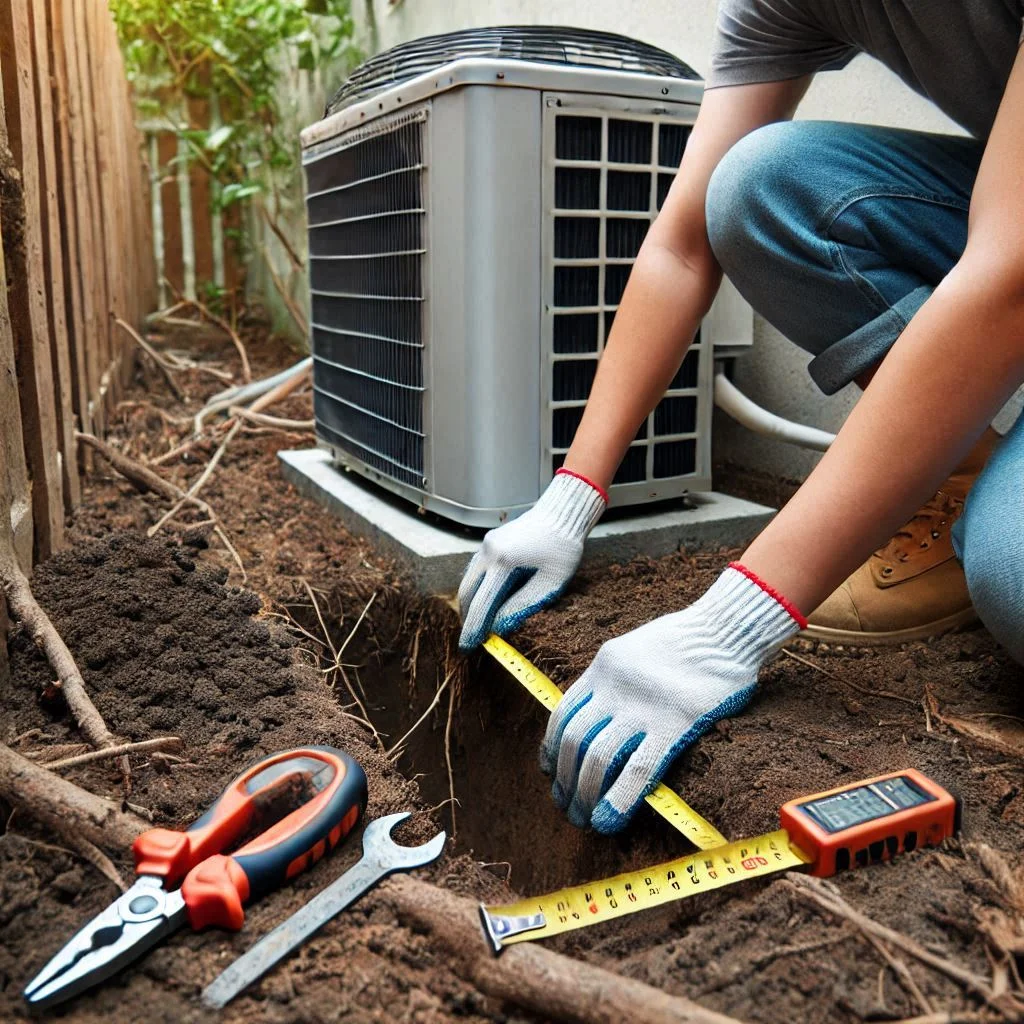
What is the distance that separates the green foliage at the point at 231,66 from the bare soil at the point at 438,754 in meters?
2.56

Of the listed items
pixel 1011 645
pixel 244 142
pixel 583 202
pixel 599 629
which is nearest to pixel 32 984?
pixel 599 629

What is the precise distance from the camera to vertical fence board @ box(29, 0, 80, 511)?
1.78m

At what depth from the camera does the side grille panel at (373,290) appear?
1734 mm

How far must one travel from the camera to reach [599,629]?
56.0 inches

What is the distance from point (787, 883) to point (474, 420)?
39.0 inches

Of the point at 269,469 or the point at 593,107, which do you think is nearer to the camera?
the point at 593,107

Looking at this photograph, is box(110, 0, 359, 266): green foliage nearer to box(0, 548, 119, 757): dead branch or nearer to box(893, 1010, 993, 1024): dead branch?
box(0, 548, 119, 757): dead branch

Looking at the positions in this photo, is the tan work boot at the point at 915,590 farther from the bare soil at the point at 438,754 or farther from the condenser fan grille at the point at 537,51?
the condenser fan grille at the point at 537,51

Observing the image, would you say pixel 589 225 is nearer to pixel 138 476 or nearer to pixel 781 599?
pixel 781 599

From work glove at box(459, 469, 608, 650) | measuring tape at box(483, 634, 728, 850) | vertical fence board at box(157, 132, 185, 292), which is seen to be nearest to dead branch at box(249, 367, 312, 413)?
work glove at box(459, 469, 608, 650)

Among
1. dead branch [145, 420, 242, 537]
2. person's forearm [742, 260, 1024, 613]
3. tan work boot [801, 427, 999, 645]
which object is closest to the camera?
person's forearm [742, 260, 1024, 613]

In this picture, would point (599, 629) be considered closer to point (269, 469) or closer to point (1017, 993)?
point (1017, 993)

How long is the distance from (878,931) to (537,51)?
56.3 inches

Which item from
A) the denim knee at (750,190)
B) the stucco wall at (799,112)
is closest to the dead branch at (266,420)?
the stucco wall at (799,112)
